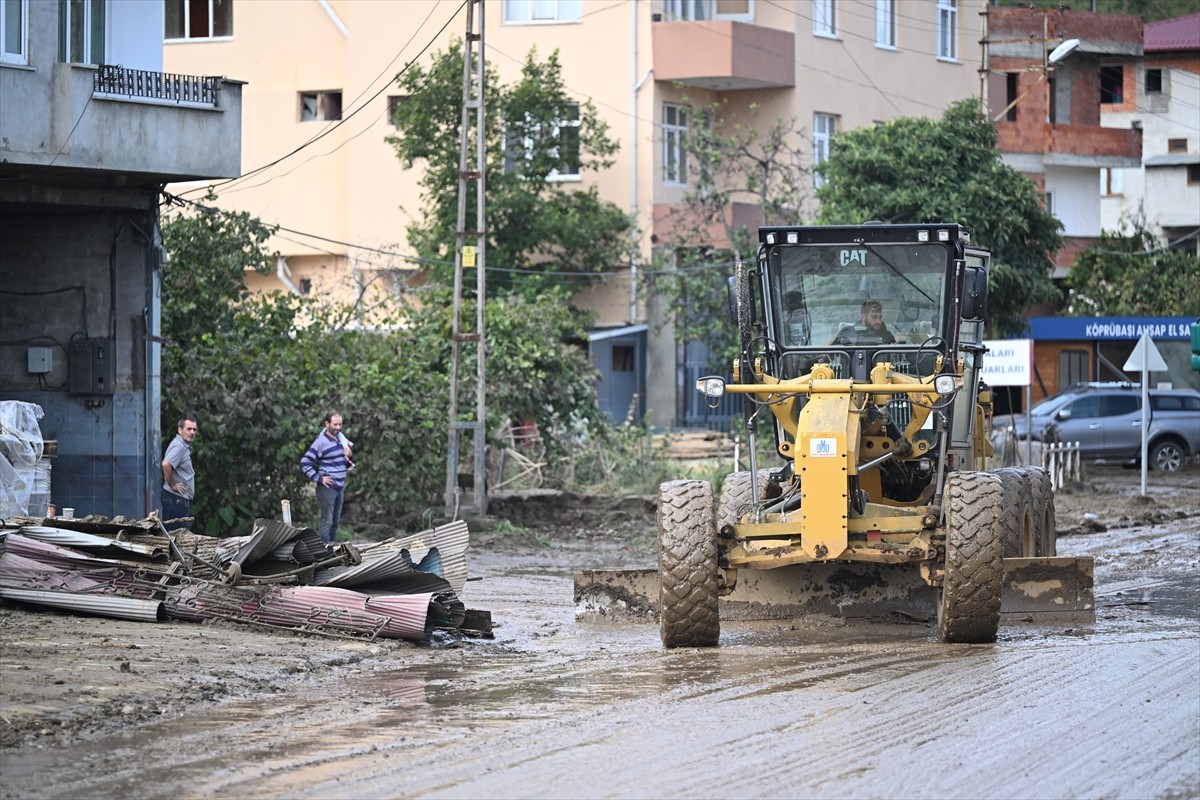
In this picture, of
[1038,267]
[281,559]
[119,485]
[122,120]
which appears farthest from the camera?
[1038,267]

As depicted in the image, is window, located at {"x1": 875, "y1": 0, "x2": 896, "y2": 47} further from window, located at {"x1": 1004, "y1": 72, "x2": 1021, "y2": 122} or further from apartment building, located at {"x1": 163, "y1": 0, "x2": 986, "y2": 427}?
window, located at {"x1": 1004, "y1": 72, "x2": 1021, "y2": 122}

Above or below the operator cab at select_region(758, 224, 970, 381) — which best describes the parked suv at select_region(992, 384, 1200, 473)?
below

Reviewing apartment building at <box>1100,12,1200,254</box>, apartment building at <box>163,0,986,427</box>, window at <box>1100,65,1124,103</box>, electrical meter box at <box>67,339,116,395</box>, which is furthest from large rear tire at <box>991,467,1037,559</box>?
window at <box>1100,65,1124,103</box>

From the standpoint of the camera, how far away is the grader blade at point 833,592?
516 inches

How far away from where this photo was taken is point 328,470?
1964cm

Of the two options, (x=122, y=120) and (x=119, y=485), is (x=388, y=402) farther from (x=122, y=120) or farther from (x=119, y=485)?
(x=122, y=120)

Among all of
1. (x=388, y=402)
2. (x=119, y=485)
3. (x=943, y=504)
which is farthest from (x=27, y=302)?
(x=943, y=504)

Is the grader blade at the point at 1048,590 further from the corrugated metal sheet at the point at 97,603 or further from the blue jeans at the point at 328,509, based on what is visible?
the blue jeans at the point at 328,509

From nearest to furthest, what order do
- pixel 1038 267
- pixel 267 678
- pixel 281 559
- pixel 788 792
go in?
pixel 788 792 → pixel 267 678 → pixel 281 559 → pixel 1038 267

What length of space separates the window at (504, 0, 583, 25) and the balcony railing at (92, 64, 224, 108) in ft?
63.8

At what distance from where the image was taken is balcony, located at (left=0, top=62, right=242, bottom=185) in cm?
1783

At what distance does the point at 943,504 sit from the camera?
40.3 ft

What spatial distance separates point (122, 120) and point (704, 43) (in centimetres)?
2009

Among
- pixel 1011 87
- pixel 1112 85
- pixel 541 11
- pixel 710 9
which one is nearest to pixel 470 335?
pixel 541 11
